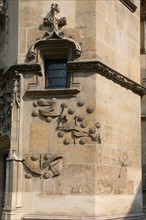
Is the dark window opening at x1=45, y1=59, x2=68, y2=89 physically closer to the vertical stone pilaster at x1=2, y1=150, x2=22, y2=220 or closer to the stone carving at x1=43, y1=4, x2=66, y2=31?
the stone carving at x1=43, y1=4, x2=66, y2=31

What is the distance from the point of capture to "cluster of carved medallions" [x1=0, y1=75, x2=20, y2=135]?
1130 cm

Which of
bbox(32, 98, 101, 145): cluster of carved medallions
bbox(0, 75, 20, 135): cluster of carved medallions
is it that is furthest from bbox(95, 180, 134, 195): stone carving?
bbox(0, 75, 20, 135): cluster of carved medallions

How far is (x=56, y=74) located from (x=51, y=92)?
0.66 m

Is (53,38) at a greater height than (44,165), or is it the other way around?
(53,38)

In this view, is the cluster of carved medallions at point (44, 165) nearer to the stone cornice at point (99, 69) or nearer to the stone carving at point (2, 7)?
the stone cornice at point (99, 69)

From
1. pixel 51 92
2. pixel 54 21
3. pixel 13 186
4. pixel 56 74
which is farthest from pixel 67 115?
pixel 54 21

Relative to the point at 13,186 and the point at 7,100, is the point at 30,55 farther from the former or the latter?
the point at 13,186

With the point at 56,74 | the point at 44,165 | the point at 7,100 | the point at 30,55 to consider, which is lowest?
the point at 44,165

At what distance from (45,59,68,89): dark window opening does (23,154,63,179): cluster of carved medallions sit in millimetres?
1747

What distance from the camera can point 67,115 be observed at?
1102 cm

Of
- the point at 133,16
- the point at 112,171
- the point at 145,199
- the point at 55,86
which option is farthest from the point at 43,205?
the point at 133,16

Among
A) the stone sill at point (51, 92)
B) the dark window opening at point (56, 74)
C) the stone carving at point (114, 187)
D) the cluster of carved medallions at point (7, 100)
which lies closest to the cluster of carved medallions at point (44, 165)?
the stone carving at point (114, 187)

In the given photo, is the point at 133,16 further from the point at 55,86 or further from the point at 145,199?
the point at 145,199

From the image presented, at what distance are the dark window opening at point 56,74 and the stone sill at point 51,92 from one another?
0.35 meters
